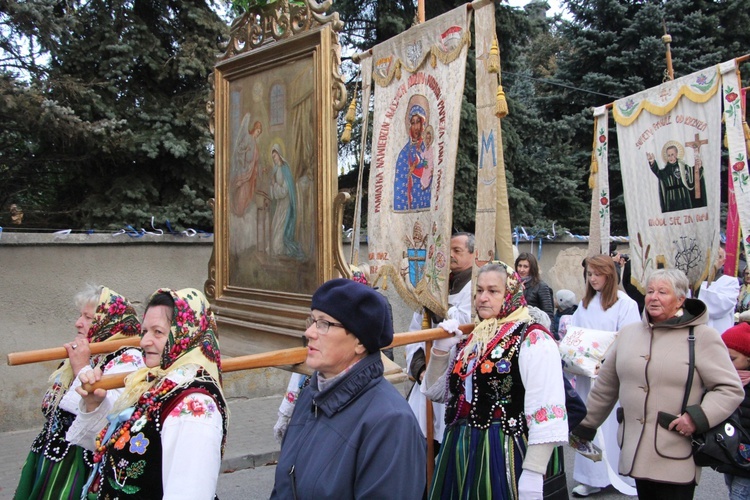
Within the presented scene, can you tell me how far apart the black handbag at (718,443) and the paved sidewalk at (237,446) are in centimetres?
385

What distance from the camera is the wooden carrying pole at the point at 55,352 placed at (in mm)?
2852

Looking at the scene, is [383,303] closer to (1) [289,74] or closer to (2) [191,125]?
(1) [289,74]

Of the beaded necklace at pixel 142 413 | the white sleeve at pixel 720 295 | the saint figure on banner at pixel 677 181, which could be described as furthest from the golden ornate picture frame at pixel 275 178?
the white sleeve at pixel 720 295

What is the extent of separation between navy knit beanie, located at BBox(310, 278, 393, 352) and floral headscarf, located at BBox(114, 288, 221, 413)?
581 millimetres

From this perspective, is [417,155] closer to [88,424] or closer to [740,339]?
[740,339]

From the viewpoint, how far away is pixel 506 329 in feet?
11.5

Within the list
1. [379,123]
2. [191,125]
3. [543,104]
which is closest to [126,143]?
[191,125]

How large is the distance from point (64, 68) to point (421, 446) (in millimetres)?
8857

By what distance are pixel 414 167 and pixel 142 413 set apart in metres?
2.58

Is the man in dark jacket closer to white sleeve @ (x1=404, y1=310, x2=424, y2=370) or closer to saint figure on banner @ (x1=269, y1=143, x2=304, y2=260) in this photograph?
saint figure on banner @ (x1=269, y1=143, x2=304, y2=260)

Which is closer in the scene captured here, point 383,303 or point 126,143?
point 383,303

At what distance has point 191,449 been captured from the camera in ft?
7.67

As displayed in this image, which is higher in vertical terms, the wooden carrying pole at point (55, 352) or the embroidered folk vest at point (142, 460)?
the wooden carrying pole at point (55, 352)

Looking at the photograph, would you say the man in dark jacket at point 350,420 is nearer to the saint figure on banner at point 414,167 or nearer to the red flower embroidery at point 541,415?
the red flower embroidery at point 541,415
